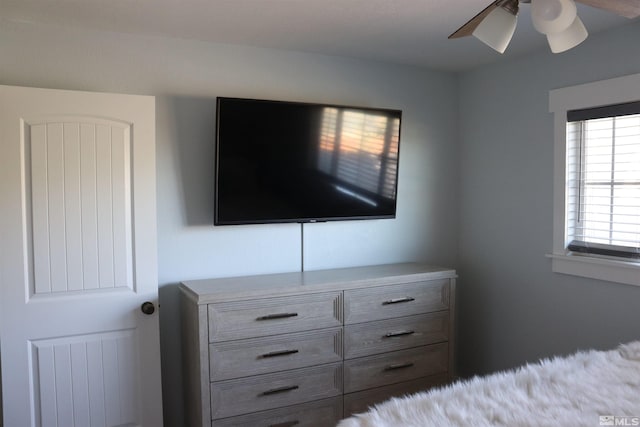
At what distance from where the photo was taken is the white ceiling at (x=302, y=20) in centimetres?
231

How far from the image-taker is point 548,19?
152 cm

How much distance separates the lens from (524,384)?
1.69 m

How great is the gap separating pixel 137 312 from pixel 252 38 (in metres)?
1.60

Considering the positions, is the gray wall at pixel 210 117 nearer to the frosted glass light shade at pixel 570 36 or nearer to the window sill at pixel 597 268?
the window sill at pixel 597 268

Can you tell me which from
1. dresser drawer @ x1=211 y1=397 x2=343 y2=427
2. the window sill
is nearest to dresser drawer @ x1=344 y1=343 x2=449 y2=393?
dresser drawer @ x1=211 y1=397 x2=343 y2=427

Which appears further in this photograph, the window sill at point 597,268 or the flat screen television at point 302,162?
the flat screen television at point 302,162

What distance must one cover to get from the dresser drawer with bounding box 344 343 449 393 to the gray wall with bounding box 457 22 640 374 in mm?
559

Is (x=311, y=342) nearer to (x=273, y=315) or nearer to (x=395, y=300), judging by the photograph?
(x=273, y=315)

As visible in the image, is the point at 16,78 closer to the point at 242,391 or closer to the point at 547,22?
the point at 242,391

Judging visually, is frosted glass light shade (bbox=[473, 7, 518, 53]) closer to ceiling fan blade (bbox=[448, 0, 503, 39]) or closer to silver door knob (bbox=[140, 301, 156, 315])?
ceiling fan blade (bbox=[448, 0, 503, 39])

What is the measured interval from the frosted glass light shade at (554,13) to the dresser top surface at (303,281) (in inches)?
65.6

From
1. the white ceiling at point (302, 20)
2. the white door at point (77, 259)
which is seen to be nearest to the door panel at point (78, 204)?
the white door at point (77, 259)

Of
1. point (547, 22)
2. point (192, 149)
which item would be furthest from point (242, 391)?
point (547, 22)

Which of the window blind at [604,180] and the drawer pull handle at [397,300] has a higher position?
the window blind at [604,180]
